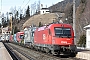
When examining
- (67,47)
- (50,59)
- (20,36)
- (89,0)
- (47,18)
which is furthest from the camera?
(47,18)

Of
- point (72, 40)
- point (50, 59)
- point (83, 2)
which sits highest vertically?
point (83, 2)

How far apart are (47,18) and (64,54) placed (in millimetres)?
118871

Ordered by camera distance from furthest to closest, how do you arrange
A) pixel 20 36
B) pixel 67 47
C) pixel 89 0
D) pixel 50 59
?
pixel 89 0 → pixel 20 36 → pixel 67 47 → pixel 50 59

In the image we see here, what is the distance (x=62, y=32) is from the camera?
26.7 metres

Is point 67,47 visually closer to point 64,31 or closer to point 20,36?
point 64,31

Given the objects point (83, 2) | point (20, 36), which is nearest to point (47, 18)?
point (83, 2)

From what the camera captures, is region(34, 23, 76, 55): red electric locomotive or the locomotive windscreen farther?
the locomotive windscreen

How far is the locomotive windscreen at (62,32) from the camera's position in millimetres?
26500

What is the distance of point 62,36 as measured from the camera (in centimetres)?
2636

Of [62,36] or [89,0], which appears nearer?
[62,36]

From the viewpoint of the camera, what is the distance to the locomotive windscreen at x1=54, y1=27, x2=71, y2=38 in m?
26.5

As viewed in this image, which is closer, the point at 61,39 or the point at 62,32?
the point at 61,39

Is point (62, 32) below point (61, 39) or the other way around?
the other way around

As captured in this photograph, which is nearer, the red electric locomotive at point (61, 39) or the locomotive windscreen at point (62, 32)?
the red electric locomotive at point (61, 39)
